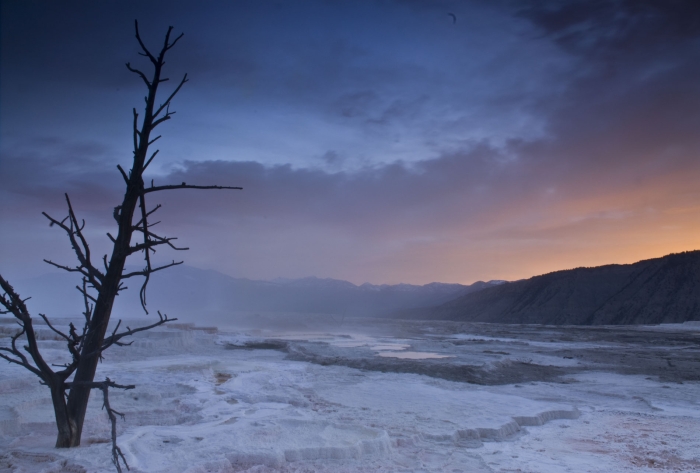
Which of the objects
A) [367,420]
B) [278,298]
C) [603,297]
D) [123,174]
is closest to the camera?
[123,174]

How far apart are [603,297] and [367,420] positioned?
70.3m

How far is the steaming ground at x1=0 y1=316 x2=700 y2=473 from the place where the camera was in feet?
18.0

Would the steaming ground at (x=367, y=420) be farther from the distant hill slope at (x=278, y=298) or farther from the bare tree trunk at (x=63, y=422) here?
the distant hill slope at (x=278, y=298)

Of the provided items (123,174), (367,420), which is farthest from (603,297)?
(123,174)

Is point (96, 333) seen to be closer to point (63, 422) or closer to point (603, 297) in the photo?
point (63, 422)

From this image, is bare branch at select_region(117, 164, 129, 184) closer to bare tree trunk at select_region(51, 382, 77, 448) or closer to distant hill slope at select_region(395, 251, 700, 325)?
bare tree trunk at select_region(51, 382, 77, 448)

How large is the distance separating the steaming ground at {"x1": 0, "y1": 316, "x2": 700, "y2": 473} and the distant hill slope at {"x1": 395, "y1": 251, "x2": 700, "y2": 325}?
167 ft

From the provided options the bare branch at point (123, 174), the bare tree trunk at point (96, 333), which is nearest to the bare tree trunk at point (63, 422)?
the bare tree trunk at point (96, 333)

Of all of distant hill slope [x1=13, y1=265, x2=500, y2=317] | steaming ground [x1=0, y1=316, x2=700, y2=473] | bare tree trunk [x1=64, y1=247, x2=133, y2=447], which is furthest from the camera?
distant hill slope [x1=13, y1=265, x2=500, y2=317]

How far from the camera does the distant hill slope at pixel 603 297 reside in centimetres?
5759

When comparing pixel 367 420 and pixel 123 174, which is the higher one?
pixel 123 174

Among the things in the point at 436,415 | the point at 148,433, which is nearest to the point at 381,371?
the point at 436,415

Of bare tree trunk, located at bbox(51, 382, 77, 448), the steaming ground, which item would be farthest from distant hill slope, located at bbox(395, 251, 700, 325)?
bare tree trunk, located at bbox(51, 382, 77, 448)

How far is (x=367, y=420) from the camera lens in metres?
7.84
